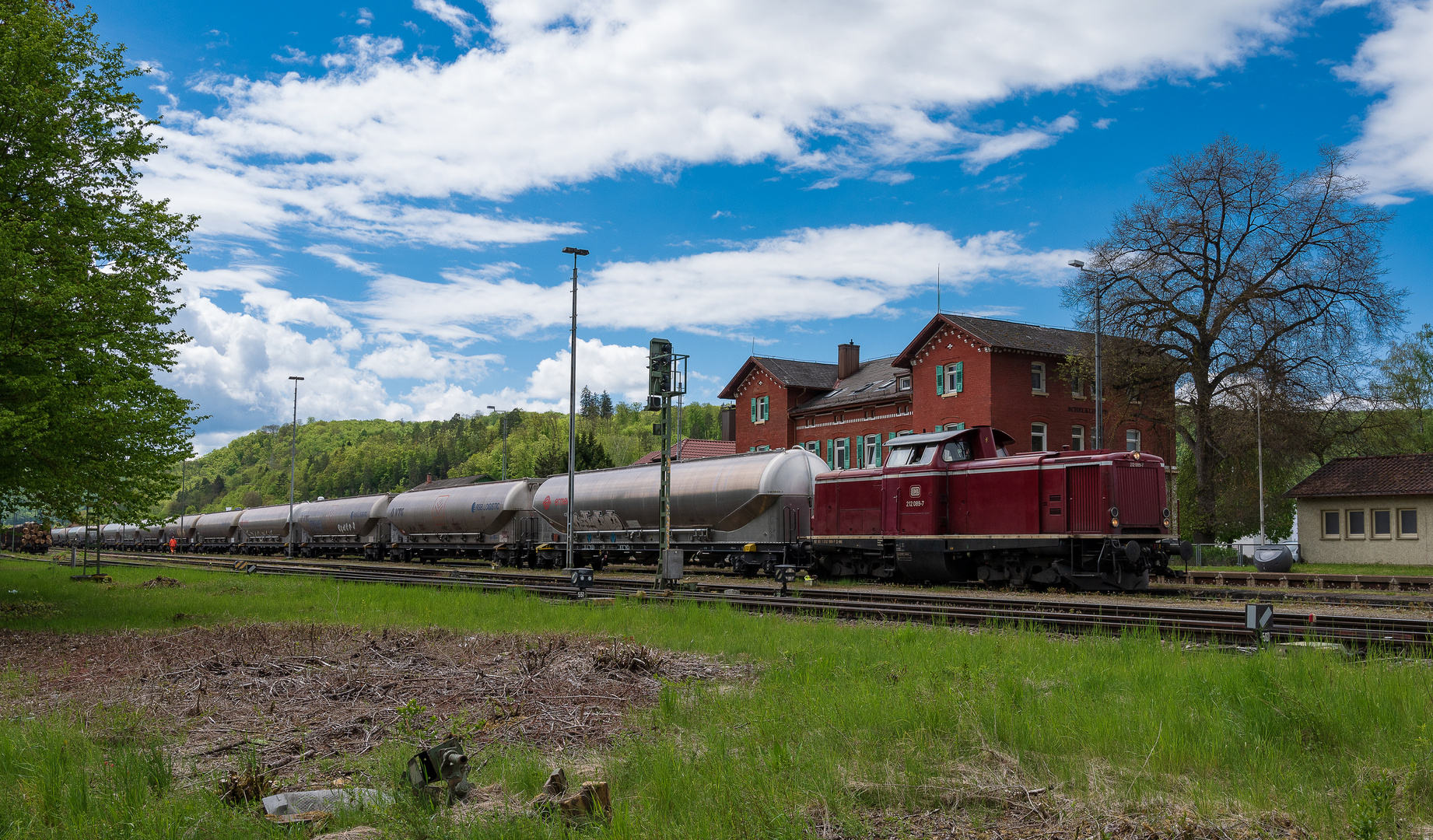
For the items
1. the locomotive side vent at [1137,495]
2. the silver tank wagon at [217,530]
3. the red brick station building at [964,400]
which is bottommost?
the silver tank wagon at [217,530]

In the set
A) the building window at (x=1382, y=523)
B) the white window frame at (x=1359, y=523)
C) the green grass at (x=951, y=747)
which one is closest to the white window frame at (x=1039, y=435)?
the white window frame at (x=1359, y=523)

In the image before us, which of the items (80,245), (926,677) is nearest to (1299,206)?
(926,677)

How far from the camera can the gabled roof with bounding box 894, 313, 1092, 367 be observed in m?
47.7

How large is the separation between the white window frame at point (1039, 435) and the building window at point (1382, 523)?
1599 centimetres

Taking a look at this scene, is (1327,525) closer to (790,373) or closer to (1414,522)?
(1414,522)

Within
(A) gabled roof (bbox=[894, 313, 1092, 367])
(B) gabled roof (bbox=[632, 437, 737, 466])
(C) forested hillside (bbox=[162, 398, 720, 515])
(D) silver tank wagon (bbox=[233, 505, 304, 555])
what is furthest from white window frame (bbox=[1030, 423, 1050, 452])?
(C) forested hillside (bbox=[162, 398, 720, 515])

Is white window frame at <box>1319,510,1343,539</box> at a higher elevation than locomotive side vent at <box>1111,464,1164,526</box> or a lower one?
lower

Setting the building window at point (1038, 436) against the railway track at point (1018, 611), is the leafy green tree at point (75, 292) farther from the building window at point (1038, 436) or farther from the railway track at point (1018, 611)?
the building window at point (1038, 436)

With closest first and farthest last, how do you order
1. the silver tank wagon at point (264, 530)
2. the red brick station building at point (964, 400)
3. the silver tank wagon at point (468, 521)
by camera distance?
the silver tank wagon at point (468, 521) < the red brick station building at point (964, 400) < the silver tank wagon at point (264, 530)

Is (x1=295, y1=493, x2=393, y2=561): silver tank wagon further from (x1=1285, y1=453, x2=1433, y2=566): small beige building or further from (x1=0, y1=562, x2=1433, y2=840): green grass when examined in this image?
(x1=1285, y1=453, x2=1433, y2=566): small beige building

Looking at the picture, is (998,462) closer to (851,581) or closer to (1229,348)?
(851,581)

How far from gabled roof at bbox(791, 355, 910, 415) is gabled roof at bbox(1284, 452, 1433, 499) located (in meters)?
20.6

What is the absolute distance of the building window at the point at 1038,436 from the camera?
161ft

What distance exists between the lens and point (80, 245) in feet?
53.4
